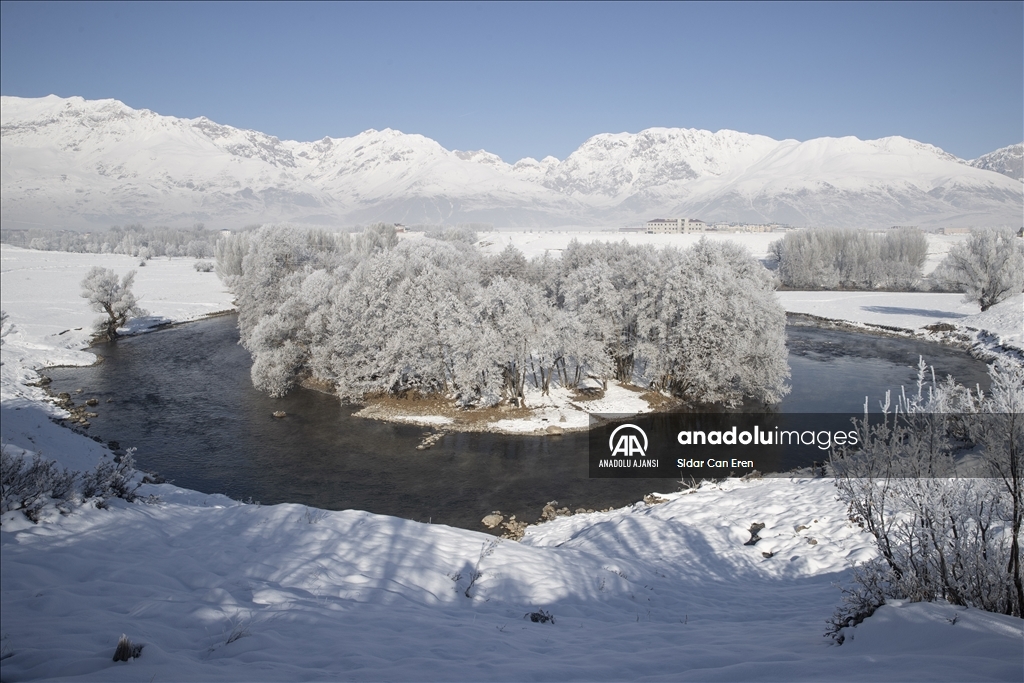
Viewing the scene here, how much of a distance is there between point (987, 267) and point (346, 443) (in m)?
56.5

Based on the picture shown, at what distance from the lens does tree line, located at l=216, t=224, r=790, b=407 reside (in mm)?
30141

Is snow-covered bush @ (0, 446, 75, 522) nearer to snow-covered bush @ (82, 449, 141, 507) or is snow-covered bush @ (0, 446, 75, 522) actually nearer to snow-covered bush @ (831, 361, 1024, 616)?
snow-covered bush @ (82, 449, 141, 507)

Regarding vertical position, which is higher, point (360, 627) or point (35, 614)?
point (35, 614)

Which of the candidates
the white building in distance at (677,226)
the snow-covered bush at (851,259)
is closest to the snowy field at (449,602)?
the snow-covered bush at (851,259)

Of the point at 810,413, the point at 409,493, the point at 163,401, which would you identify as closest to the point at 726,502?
the point at 409,493

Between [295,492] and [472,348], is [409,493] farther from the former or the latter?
[472,348]

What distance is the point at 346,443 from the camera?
27.5m

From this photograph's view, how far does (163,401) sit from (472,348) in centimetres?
2091

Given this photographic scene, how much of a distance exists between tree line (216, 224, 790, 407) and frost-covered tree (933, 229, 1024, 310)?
2491cm

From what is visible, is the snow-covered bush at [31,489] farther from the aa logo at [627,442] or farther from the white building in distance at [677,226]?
the white building in distance at [677,226]

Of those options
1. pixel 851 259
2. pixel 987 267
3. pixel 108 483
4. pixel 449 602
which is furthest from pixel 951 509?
pixel 851 259

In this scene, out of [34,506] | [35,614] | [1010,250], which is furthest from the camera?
[1010,250]

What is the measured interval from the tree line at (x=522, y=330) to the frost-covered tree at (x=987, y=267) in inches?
981

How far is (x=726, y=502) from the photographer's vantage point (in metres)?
17.0
